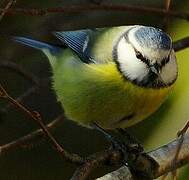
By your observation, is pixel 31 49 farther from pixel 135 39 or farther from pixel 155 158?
pixel 155 158

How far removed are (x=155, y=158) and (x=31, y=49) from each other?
2.81ft

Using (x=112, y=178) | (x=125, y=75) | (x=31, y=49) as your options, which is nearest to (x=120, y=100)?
(x=125, y=75)

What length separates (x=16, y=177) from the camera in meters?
2.52

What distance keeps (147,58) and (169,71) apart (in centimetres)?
11

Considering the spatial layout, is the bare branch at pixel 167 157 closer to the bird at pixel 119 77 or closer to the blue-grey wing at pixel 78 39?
the bird at pixel 119 77

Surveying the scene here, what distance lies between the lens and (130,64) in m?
1.88

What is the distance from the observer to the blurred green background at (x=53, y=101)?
7.28ft

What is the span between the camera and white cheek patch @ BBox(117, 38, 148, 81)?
1859 millimetres

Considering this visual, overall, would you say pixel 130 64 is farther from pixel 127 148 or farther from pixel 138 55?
pixel 127 148

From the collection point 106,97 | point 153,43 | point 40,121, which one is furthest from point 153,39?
point 40,121

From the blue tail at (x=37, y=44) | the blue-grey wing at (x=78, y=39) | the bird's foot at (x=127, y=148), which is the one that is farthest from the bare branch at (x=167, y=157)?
the blue tail at (x=37, y=44)

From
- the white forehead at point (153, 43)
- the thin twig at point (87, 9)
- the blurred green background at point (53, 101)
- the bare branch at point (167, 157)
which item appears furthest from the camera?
the blurred green background at point (53, 101)

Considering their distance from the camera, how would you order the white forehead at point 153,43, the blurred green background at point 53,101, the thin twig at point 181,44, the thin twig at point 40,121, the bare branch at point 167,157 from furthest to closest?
the blurred green background at point 53,101, the thin twig at point 181,44, the white forehead at point 153,43, the bare branch at point 167,157, the thin twig at point 40,121

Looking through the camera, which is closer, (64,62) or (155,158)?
(155,158)
